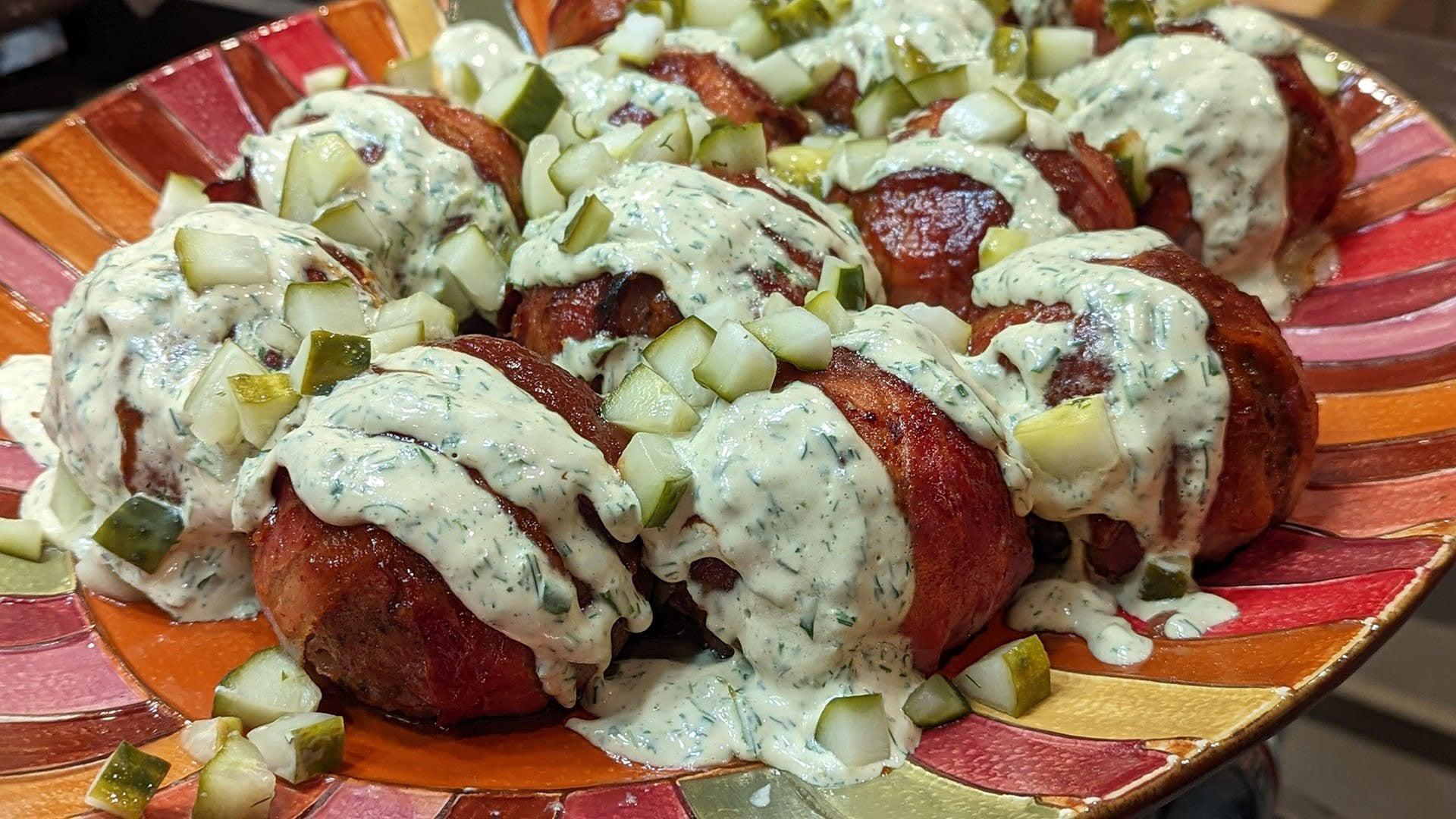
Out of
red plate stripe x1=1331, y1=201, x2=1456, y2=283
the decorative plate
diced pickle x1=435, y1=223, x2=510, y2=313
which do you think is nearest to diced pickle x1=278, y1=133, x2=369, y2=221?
diced pickle x1=435, y1=223, x2=510, y2=313

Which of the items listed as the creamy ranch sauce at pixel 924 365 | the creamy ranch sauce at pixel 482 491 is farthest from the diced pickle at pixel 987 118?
the creamy ranch sauce at pixel 482 491

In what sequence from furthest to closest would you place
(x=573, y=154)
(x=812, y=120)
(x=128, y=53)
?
(x=128, y=53) < (x=812, y=120) < (x=573, y=154)

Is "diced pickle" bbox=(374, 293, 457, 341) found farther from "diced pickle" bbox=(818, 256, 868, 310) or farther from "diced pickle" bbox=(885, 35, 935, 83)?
"diced pickle" bbox=(885, 35, 935, 83)

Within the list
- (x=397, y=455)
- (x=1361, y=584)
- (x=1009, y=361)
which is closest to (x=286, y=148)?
(x=397, y=455)

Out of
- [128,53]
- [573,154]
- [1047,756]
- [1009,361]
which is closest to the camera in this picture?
[1047,756]

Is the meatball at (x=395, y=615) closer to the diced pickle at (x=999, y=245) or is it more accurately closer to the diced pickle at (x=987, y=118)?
the diced pickle at (x=999, y=245)

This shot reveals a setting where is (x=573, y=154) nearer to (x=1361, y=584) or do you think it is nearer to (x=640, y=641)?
(x=640, y=641)
